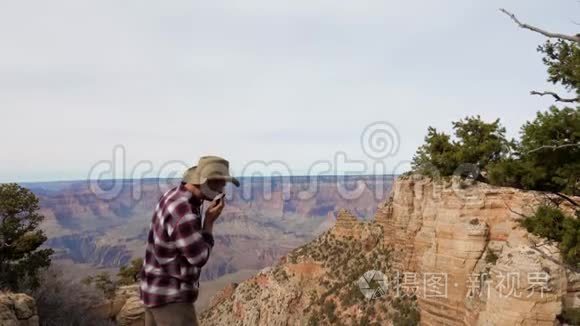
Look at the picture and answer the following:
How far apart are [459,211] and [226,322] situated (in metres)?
31.6

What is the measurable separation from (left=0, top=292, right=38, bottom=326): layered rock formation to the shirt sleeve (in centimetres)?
633

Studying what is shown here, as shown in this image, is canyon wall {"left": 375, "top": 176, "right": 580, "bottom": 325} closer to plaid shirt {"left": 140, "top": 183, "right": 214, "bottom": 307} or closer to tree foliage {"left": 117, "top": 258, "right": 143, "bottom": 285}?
plaid shirt {"left": 140, "top": 183, "right": 214, "bottom": 307}

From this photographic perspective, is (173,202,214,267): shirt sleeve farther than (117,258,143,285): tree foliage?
No

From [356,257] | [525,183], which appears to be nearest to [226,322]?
[356,257]

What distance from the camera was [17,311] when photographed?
332 inches

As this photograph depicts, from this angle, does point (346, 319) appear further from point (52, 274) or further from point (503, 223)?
point (52, 274)

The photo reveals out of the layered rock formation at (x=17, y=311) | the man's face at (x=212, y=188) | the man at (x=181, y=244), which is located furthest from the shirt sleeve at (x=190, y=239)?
the layered rock formation at (x=17, y=311)

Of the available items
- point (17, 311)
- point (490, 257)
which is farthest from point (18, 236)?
point (490, 257)

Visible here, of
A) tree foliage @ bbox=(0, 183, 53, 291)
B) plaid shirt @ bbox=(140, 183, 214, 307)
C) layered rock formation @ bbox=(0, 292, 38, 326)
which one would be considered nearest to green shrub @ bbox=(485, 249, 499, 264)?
tree foliage @ bbox=(0, 183, 53, 291)

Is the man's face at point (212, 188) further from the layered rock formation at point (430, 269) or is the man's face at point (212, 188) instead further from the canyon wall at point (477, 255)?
the layered rock formation at point (430, 269)

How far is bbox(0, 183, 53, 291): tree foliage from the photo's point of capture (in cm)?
1528

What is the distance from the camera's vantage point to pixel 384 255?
38.4 m

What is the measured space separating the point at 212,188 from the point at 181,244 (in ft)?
1.91

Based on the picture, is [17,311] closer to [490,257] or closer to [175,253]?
[175,253]
